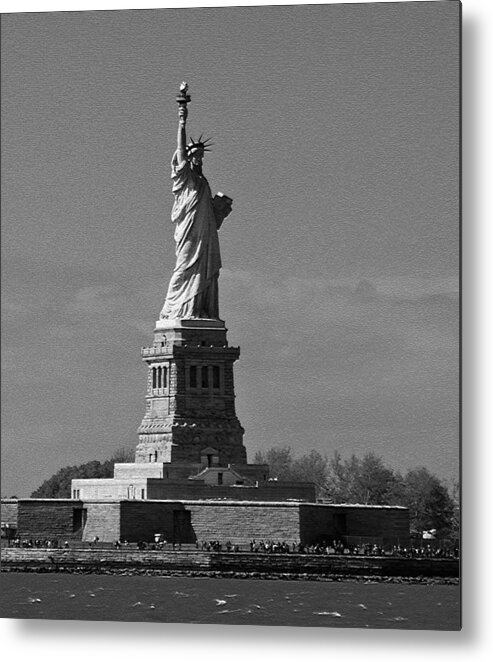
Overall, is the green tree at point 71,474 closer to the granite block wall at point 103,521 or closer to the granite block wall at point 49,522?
the granite block wall at point 49,522

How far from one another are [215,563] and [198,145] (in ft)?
25.7

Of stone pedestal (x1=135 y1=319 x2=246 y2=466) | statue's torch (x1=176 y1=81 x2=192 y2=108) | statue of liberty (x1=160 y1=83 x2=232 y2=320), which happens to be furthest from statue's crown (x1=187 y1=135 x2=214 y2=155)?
stone pedestal (x1=135 y1=319 x2=246 y2=466)

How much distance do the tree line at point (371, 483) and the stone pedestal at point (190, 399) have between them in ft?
4.33

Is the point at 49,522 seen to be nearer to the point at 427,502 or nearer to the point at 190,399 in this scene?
the point at 190,399

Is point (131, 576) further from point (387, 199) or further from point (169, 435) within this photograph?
point (387, 199)

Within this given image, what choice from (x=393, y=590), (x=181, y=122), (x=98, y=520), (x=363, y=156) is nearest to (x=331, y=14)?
(x=363, y=156)

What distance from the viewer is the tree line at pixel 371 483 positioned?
159 ft

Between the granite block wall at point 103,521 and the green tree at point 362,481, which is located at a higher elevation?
the green tree at point 362,481

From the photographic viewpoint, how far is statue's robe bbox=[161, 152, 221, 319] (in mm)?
54781

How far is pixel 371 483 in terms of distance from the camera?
5434 centimetres

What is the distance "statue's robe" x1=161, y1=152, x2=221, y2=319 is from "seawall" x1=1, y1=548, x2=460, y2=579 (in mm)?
5916

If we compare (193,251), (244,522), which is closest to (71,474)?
(244,522)

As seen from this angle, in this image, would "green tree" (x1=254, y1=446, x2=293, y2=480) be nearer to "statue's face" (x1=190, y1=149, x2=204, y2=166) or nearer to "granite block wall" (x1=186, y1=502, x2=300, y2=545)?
"granite block wall" (x1=186, y1=502, x2=300, y2=545)

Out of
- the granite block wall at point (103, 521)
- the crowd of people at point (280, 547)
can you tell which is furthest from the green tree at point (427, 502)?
the granite block wall at point (103, 521)
